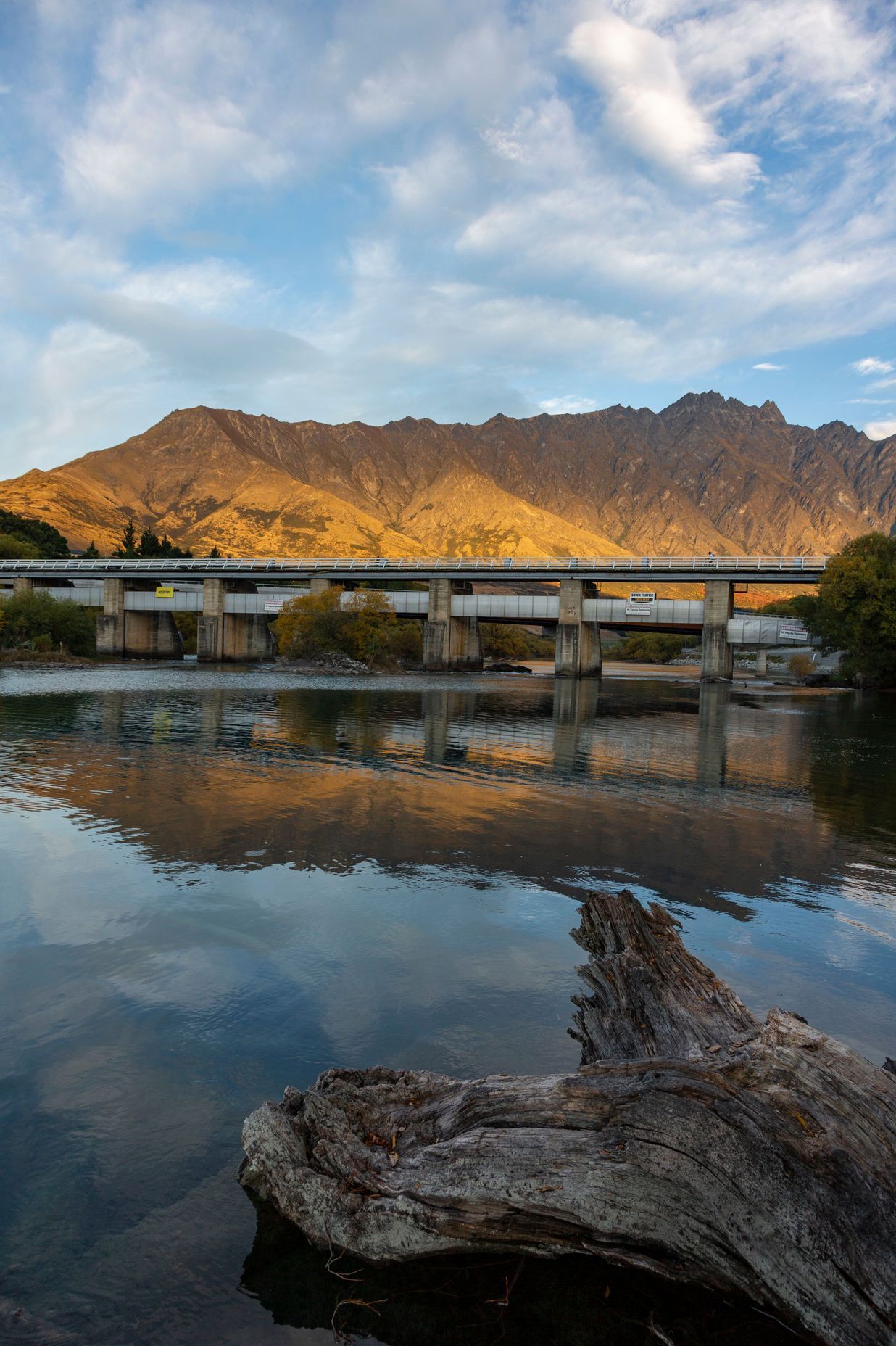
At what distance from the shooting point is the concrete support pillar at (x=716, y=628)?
284 feet

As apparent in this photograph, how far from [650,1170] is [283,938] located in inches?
247

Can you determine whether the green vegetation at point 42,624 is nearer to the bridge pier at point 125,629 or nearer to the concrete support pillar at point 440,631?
the bridge pier at point 125,629

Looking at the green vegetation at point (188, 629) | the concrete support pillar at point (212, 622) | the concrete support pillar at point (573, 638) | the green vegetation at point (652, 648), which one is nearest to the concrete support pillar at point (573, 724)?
the concrete support pillar at point (573, 638)

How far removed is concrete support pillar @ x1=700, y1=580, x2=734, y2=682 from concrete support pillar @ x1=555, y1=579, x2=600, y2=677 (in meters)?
12.7

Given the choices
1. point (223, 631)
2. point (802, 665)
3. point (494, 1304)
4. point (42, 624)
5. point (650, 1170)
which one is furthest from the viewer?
point (223, 631)

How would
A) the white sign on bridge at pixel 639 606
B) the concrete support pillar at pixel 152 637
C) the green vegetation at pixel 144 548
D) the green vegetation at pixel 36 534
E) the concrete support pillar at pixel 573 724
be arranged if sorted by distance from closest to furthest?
the concrete support pillar at pixel 573 724 < the white sign on bridge at pixel 639 606 < the concrete support pillar at pixel 152 637 < the green vegetation at pixel 144 548 < the green vegetation at pixel 36 534

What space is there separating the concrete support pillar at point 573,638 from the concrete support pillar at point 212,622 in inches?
1730

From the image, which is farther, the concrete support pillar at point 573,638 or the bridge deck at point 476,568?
the concrete support pillar at point 573,638

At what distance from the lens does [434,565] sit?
9950 centimetres

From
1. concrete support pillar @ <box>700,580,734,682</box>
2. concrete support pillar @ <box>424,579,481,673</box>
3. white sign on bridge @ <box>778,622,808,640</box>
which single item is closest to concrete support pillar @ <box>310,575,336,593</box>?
concrete support pillar @ <box>424,579,481,673</box>

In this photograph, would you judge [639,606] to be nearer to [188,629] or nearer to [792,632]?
[792,632]

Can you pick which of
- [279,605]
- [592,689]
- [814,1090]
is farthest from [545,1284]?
[279,605]

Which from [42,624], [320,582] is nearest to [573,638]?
[320,582]

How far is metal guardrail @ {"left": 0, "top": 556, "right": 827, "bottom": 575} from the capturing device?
282 feet
